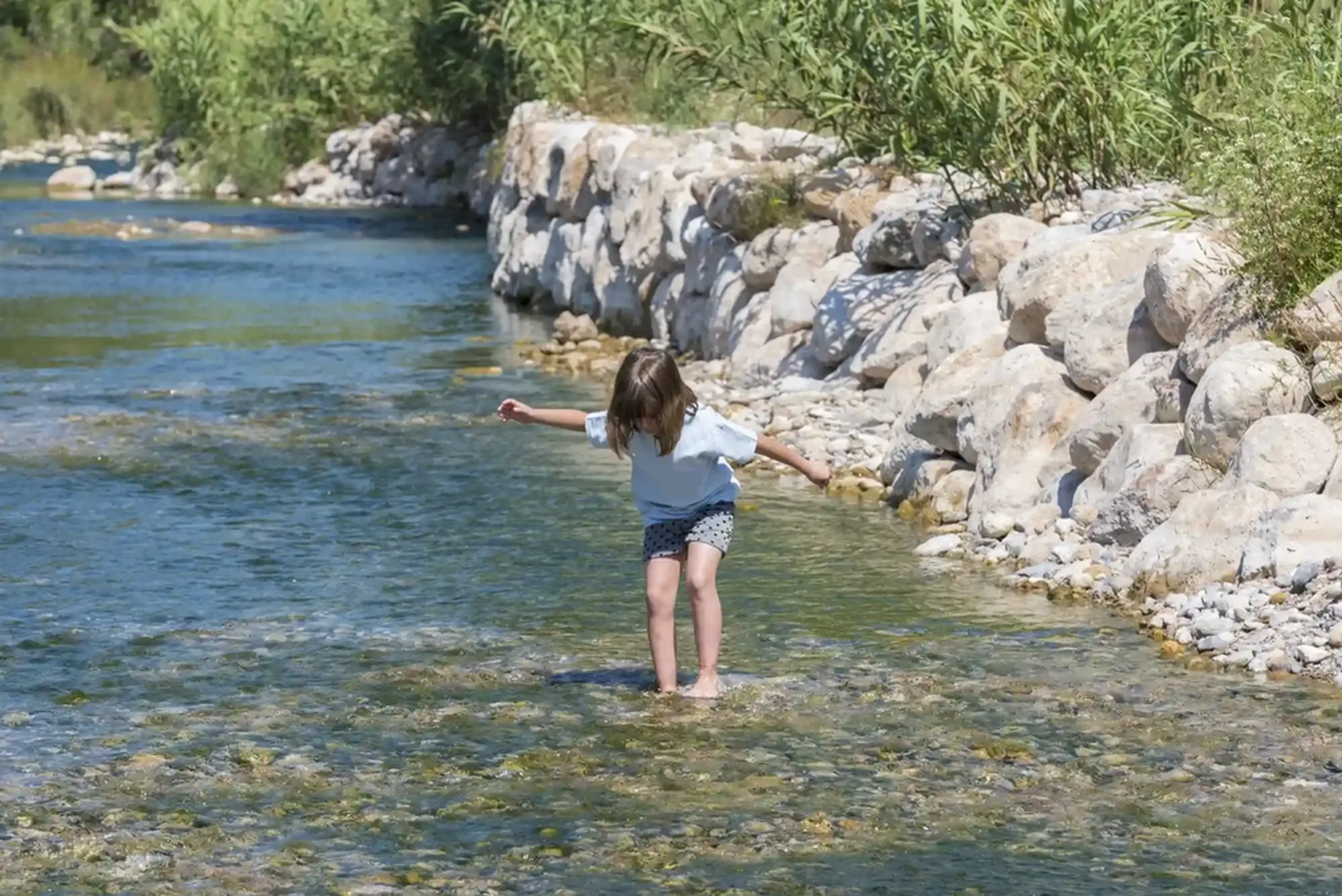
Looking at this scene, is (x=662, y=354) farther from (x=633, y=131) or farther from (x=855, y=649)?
(x=633, y=131)

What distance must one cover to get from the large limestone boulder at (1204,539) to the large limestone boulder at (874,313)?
16.7ft

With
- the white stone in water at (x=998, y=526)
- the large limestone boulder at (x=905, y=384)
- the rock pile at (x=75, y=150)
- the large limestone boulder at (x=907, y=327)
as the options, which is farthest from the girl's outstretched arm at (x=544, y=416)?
the rock pile at (x=75, y=150)

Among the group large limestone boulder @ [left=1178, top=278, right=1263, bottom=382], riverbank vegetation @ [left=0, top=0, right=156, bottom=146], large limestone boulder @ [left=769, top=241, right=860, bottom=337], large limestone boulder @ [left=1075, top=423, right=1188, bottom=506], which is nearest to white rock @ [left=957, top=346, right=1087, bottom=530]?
large limestone boulder @ [left=1075, top=423, right=1188, bottom=506]

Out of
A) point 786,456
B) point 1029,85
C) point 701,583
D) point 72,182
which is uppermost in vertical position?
point 1029,85

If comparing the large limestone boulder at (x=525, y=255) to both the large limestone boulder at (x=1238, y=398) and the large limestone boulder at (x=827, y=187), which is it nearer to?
the large limestone boulder at (x=827, y=187)

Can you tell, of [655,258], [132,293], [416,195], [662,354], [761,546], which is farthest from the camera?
[416,195]

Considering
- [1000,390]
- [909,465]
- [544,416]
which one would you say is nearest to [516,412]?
[544,416]

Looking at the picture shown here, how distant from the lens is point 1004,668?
8812mm

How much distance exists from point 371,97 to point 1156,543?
35.1 m

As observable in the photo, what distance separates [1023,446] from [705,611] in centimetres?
390

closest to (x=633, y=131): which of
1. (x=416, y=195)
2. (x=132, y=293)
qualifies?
(x=132, y=293)

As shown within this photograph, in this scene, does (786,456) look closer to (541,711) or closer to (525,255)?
(541,711)

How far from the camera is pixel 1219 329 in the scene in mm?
10750

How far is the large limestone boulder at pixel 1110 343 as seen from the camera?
11617 millimetres
